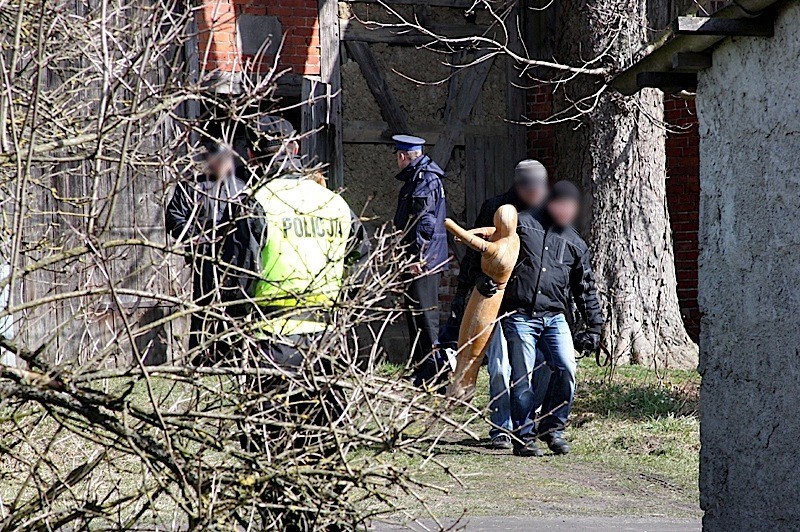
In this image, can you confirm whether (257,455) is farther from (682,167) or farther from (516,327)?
(682,167)

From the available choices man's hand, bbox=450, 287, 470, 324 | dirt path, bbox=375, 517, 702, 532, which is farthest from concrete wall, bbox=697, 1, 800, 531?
man's hand, bbox=450, 287, 470, 324

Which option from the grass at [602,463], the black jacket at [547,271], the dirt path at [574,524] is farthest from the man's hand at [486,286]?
the dirt path at [574,524]

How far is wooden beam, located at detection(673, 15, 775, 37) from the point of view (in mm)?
5086

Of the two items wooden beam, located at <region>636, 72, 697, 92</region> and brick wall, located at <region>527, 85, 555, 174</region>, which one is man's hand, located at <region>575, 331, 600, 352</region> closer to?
wooden beam, located at <region>636, 72, 697, 92</region>

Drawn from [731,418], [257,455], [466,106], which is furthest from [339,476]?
[466,106]

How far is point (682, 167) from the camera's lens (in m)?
12.9

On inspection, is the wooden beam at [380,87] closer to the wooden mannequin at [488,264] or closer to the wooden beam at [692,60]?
the wooden mannequin at [488,264]

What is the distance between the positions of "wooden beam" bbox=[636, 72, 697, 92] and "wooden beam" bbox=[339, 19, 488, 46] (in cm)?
586

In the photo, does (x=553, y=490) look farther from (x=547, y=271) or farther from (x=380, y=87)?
(x=380, y=87)

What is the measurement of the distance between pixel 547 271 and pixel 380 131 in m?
4.37

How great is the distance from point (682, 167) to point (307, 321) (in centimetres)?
871

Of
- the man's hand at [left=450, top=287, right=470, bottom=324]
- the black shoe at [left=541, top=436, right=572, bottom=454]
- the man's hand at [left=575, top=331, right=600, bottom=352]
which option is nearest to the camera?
the black shoe at [left=541, top=436, right=572, bottom=454]

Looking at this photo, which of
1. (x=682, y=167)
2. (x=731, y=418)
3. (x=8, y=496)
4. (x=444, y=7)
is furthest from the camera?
(x=682, y=167)

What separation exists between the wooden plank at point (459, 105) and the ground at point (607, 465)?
2.72 meters
